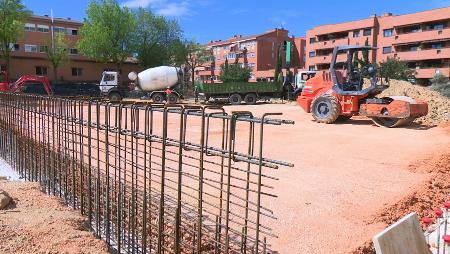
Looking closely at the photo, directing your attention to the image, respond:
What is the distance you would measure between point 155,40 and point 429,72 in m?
33.5

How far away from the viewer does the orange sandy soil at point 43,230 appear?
3.87m

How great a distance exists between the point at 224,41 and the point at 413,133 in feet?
242

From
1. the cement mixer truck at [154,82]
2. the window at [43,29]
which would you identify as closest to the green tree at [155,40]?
the window at [43,29]

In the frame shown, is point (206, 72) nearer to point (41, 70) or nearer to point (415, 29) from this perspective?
point (415, 29)

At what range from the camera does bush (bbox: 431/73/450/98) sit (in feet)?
131

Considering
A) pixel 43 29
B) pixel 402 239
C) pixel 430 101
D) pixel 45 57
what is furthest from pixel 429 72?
pixel 402 239

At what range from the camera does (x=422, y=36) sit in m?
50.7

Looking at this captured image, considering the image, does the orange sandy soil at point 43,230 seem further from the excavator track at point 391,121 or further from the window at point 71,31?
the window at point 71,31

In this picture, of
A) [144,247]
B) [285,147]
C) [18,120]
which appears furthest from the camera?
[285,147]

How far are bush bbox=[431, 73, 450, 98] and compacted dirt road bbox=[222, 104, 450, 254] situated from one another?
3013 centimetres

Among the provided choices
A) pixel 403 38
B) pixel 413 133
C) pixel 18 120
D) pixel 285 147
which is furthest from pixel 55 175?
pixel 403 38

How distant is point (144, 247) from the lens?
390 centimetres

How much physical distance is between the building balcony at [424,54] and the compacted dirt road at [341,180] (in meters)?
40.3

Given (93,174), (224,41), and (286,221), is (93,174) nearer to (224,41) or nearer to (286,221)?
(286,221)
